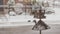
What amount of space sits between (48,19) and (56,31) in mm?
379

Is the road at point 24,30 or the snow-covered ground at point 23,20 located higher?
the snow-covered ground at point 23,20

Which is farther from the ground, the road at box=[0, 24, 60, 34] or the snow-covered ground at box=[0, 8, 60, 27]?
the snow-covered ground at box=[0, 8, 60, 27]

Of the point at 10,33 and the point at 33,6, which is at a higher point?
the point at 33,6

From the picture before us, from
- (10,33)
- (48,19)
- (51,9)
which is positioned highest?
(51,9)

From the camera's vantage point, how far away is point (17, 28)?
285cm

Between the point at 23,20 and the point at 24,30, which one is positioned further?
the point at 23,20

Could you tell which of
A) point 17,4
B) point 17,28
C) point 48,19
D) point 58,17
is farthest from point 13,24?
point 58,17

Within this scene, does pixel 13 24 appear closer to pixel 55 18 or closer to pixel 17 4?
pixel 17 4

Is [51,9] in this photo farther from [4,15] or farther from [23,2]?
[4,15]

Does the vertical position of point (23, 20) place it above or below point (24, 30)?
above

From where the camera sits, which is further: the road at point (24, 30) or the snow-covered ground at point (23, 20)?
the snow-covered ground at point (23, 20)

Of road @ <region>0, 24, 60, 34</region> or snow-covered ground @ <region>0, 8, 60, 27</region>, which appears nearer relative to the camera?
road @ <region>0, 24, 60, 34</region>

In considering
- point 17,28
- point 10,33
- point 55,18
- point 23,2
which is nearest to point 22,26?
point 17,28

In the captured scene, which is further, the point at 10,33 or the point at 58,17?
the point at 58,17
